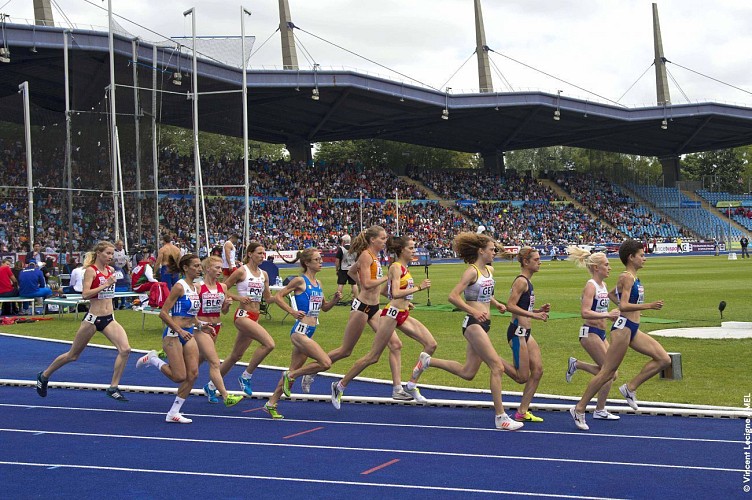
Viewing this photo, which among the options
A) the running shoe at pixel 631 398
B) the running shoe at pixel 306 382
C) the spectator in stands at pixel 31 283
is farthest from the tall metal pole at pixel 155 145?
the running shoe at pixel 631 398

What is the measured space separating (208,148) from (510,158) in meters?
65.2

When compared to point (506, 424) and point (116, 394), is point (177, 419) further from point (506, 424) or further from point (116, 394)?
point (506, 424)

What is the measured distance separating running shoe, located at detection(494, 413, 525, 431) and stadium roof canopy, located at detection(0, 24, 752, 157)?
25295mm

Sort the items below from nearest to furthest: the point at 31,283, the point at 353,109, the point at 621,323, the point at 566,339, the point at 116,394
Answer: the point at 621,323, the point at 116,394, the point at 566,339, the point at 31,283, the point at 353,109

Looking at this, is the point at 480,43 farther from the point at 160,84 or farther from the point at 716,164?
the point at 716,164

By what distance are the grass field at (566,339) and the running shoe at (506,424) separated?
2.33 meters

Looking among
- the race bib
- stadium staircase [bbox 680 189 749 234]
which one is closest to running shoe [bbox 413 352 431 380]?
the race bib

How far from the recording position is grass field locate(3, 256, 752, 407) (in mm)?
11164

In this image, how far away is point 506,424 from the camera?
8.67m

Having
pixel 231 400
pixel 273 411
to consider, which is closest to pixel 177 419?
pixel 231 400

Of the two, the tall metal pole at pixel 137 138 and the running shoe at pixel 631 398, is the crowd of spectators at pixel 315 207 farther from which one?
the running shoe at pixel 631 398

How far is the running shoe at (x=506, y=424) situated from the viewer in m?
8.66

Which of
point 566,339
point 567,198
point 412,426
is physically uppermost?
point 567,198

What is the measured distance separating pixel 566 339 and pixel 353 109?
45973 millimetres
